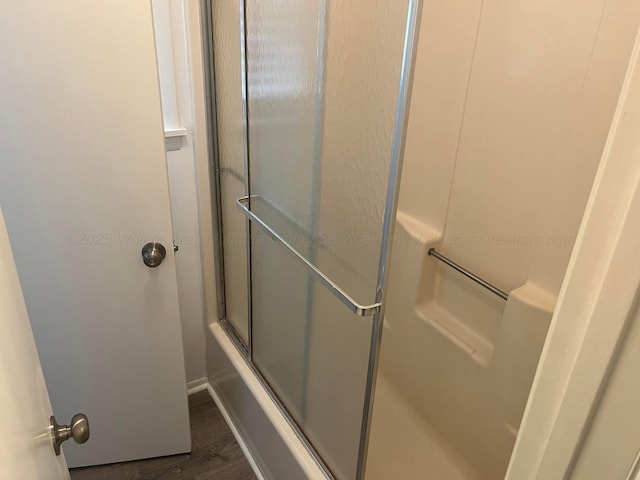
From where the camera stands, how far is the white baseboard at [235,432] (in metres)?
1.74

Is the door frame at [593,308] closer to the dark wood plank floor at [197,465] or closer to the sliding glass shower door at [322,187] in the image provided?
the sliding glass shower door at [322,187]

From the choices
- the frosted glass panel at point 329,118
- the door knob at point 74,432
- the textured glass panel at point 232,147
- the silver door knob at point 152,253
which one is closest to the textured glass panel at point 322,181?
the frosted glass panel at point 329,118

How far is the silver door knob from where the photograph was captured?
4.60 feet

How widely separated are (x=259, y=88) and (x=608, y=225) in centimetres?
109

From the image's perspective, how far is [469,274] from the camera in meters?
1.57

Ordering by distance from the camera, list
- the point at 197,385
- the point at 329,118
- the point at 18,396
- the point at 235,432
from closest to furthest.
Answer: the point at 18,396, the point at 329,118, the point at 235,432, the point at 197,385

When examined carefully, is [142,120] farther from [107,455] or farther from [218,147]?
[107,455]

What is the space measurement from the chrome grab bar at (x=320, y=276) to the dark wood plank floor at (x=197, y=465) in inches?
38.5

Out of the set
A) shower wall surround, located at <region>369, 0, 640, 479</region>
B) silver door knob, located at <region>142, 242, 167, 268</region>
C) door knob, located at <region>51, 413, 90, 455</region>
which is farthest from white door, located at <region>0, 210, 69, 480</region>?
shower wall surround, located at <region>369, 0, 640, 479</region>

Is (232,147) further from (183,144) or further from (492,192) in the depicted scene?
(492,192)

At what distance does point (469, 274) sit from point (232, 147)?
92 centimetres

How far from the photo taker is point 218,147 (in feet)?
5.53

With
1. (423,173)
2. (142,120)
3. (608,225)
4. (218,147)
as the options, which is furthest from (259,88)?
(608,225)

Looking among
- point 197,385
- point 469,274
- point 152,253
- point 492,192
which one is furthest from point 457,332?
point 197,385
